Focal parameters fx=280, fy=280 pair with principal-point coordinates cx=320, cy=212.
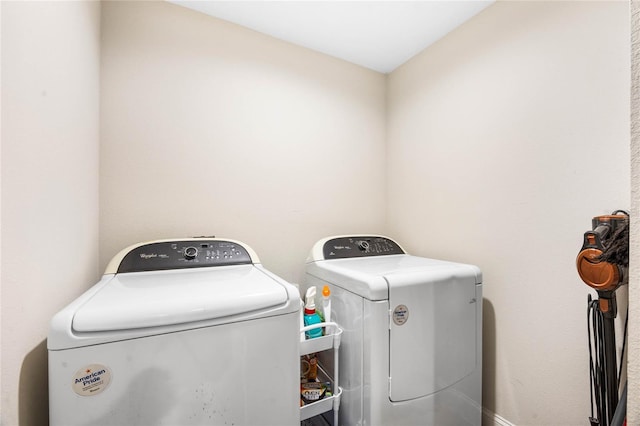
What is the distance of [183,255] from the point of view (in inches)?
49.9

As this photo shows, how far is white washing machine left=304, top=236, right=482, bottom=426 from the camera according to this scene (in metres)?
1.08

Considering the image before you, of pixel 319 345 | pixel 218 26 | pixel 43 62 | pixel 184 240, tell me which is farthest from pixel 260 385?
pixel 218 26

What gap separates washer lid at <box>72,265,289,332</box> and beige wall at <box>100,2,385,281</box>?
0.53m

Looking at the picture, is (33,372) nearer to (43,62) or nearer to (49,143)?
(49,143)

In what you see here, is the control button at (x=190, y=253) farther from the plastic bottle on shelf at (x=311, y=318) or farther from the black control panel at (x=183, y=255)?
the plastic bottle on shelf at (x=311, y=318)

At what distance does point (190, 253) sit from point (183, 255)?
0.10ft

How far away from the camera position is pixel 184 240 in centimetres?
132

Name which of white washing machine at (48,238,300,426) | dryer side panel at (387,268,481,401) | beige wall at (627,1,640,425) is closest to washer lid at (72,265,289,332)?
white washing machine at (48,238,300,426)

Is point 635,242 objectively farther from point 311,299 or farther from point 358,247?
point 358,247

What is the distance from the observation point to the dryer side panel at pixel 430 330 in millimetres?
1103

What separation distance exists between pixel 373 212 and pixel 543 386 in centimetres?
130

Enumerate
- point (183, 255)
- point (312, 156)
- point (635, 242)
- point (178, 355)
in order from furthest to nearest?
point (312, 156) → point (183, 255) → point (178, 355) → point (635, 242)

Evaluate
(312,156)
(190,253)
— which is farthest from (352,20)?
(190,253)

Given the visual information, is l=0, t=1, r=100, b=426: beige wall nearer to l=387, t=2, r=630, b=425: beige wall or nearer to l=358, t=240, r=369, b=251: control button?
l=358, t=240, r=369, b=251: control button
